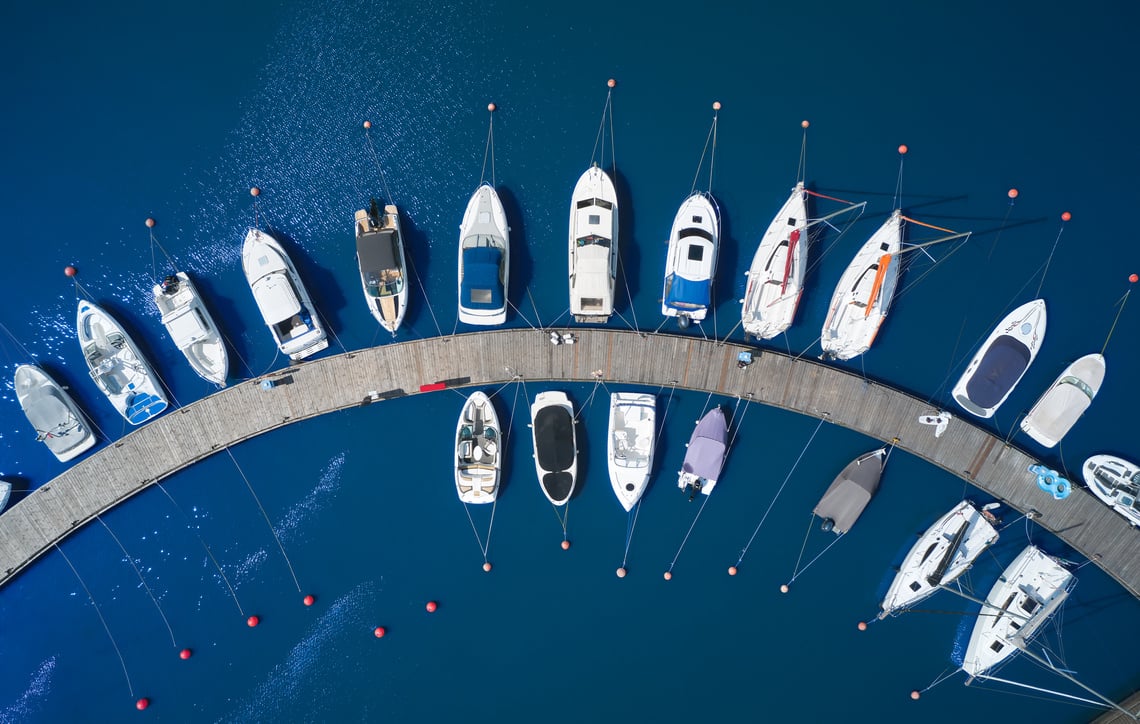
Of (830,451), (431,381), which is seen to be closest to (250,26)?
(431,381)

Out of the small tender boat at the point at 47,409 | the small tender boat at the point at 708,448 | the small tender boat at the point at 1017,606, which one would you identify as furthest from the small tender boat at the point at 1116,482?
the small tender boat at the point at 47,409

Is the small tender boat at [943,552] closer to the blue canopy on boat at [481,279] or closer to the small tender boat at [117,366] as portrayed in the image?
the blue canopy on boat at [481,279]

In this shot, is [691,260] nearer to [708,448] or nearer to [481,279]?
[708,448]

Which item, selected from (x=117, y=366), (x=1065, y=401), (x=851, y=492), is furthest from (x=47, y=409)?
(x=1065, y=401)

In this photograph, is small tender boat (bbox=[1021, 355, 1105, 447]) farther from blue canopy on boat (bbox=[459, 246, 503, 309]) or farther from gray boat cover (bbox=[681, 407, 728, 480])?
blue canopy on boat (bbox=[459, 246, 503, 309])

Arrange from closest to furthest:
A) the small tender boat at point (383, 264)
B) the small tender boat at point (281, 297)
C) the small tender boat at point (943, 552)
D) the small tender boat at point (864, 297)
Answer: the small tender boat at point (281, 297) → the small tender boat at point (383, 264) → the small tender boat at point (864, 297) → the small tender boat at point (943, 552)

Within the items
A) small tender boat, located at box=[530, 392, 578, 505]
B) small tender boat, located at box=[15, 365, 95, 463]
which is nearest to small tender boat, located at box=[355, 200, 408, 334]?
small tender boat, located at box=[530, 392, 578, 505]

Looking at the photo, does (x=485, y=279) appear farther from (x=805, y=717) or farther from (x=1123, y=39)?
(x=1123, y=39)
